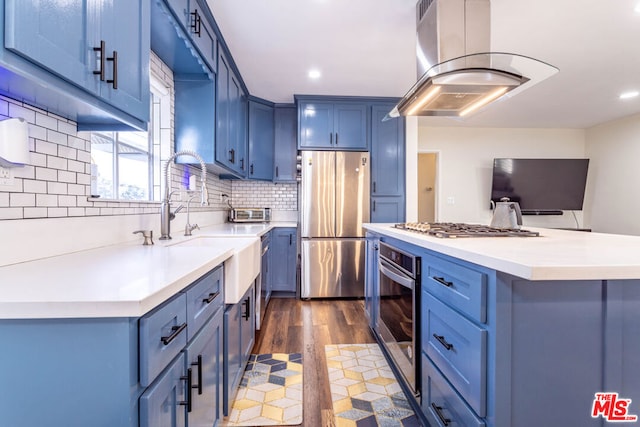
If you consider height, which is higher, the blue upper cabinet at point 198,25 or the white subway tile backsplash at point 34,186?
the blue upper cabinet at point 198,25

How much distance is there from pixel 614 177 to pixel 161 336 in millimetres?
6287

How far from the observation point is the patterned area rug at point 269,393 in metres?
1.47

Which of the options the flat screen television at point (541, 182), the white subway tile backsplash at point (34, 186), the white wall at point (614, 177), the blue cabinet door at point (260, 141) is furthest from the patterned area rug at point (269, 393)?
the white wall at point (614, 177)

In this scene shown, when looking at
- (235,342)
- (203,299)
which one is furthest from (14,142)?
(235,342)

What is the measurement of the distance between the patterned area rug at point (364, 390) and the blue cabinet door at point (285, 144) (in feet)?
7.31

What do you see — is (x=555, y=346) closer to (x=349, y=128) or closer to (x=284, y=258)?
(x=284, y=258)

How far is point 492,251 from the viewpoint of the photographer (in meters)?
0.93

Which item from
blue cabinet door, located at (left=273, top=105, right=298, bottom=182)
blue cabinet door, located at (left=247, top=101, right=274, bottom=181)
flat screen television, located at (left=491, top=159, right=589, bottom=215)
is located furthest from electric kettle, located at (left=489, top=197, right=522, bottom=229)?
flat screen television, located at (left=491, top=159, right=589, bottom=215)

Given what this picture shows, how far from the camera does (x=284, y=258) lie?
136 inches

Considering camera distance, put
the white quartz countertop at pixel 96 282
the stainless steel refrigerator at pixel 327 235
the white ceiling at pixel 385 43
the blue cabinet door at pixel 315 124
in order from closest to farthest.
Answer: the white quartz countertop at pixel 96 282
the white ceiling at pixel 385 43
the stainless steel refrigerator at pixel 327 235
the blue cabinet door at pixel 315 124

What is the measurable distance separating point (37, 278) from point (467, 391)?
4.33ft

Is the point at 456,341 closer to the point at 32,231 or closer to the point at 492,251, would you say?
the point at 492,251

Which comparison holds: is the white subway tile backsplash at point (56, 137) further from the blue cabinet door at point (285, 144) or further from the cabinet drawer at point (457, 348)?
the blue cabinet door at point (285, 144)

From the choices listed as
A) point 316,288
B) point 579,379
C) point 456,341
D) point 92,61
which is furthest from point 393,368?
point 92,61
